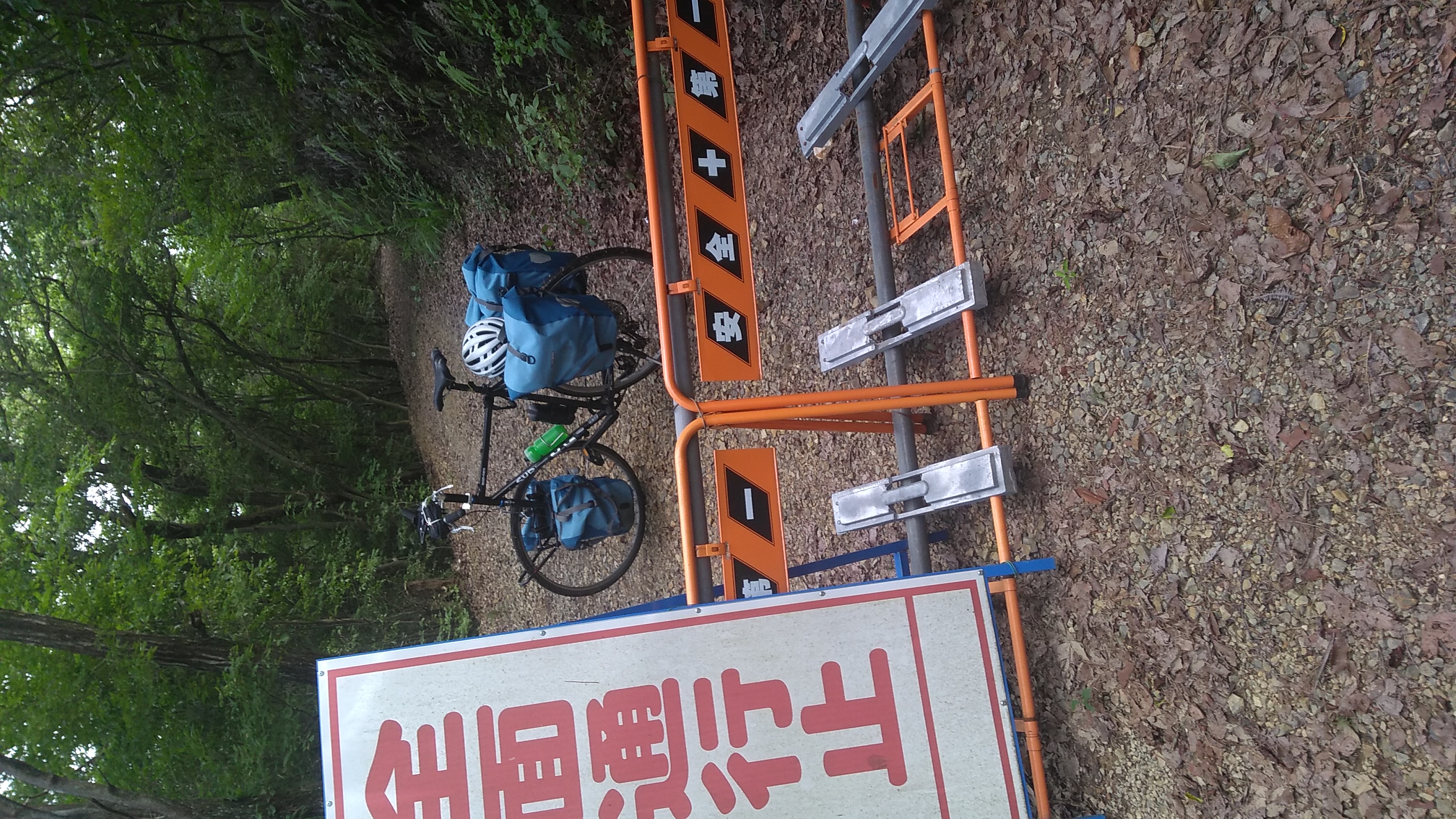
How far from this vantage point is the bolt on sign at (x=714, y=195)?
3139 millimetres

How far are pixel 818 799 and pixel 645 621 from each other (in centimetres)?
69

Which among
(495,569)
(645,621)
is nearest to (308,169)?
(495,569)

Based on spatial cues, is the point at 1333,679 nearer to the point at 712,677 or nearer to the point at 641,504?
the point at 712,677

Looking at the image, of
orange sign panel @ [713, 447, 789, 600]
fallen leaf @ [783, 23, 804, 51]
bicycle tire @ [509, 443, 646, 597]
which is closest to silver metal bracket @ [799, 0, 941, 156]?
fallen leaf @ [783, 23, 804, 51]

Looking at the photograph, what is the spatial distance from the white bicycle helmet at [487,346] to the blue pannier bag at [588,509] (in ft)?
4.07

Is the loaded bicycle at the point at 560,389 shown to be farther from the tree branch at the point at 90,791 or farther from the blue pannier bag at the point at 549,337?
the tree branch at the point at 90,791

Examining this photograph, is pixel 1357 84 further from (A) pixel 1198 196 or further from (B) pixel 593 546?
(B) pixel 593 546

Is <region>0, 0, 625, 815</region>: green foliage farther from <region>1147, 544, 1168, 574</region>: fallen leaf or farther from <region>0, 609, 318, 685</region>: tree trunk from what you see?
<region>1147, 544, 1168, 574</region>: fallen leaf

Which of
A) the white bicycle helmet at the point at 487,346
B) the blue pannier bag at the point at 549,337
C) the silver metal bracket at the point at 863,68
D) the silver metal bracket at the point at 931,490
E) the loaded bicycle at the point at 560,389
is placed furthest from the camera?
the white bicycle helmet at the point at 487,346

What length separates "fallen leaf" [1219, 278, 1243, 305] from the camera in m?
2.49

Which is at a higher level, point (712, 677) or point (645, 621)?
point (645, 621)

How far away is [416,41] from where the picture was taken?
6648mm

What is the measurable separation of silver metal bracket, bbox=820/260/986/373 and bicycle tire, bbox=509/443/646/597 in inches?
98.4

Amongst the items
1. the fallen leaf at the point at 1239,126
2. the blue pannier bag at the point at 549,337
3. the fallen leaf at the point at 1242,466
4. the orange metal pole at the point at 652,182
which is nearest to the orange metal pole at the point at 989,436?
the fallen leaf at the point at 1242,466
